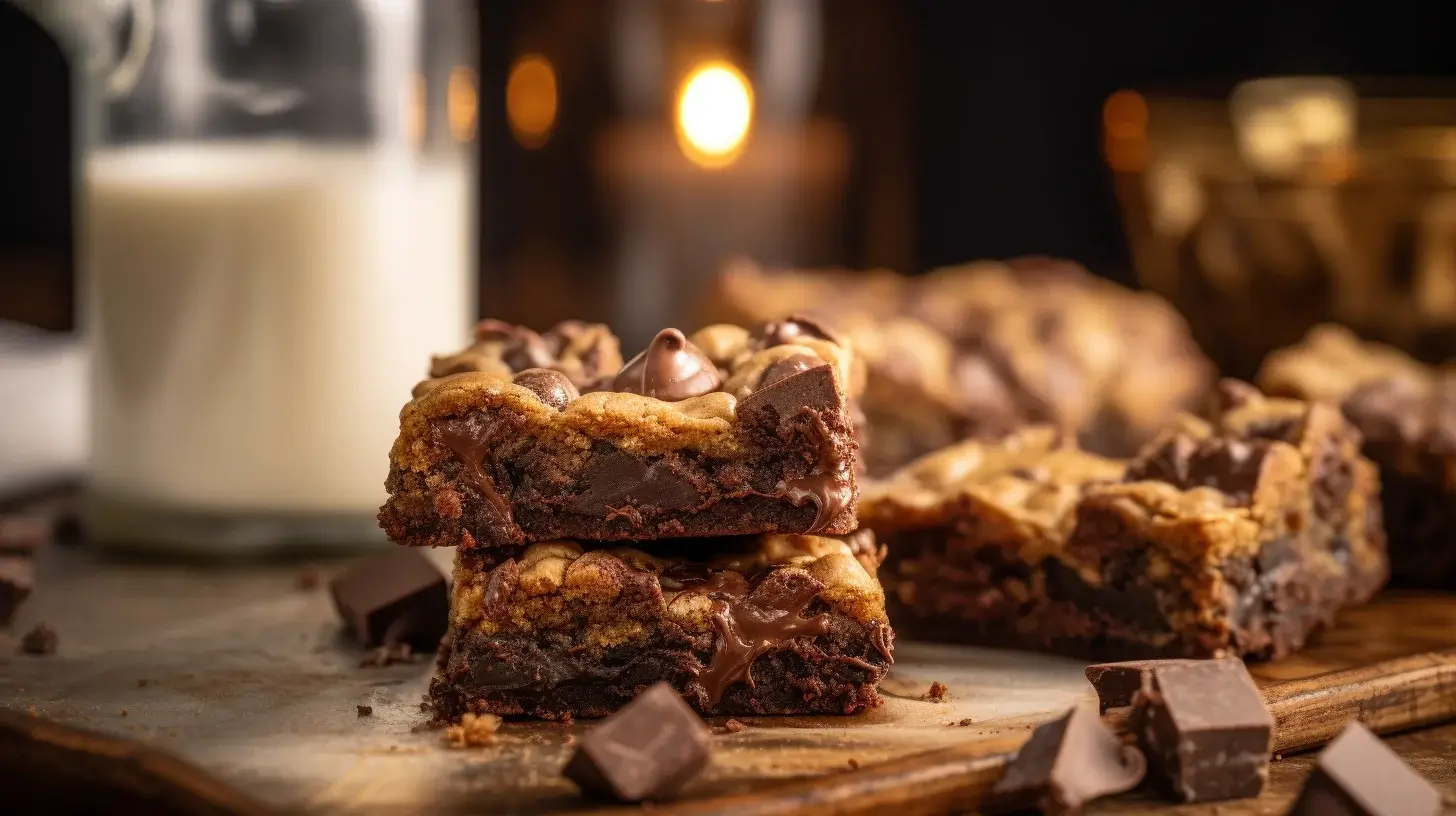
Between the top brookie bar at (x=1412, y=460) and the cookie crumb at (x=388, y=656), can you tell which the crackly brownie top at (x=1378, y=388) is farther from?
the cookie crumb at (x=388, y=656)

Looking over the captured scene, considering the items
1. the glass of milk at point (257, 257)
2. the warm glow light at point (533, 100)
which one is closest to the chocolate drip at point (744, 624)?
the glass of milk at point (257, 257)

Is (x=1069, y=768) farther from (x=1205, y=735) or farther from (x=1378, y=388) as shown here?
(x=1378, y=388)

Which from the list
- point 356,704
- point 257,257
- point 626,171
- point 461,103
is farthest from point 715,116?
point 356,704

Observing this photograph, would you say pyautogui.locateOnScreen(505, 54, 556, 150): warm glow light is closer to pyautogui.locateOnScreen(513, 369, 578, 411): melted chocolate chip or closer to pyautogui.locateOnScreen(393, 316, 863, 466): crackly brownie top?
pyautogui.locateOnScreen(393, 316, 863, 466): crackly brownie top

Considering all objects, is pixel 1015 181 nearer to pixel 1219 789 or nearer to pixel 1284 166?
pixel 1284 166

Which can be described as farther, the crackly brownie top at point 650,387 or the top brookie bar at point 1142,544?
the top brookie bar at point 1142,544

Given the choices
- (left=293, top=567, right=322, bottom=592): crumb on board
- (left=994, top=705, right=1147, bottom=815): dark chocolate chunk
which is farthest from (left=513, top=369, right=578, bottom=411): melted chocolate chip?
(left=293, top=567, right=322, bottom=592): crumb on board
